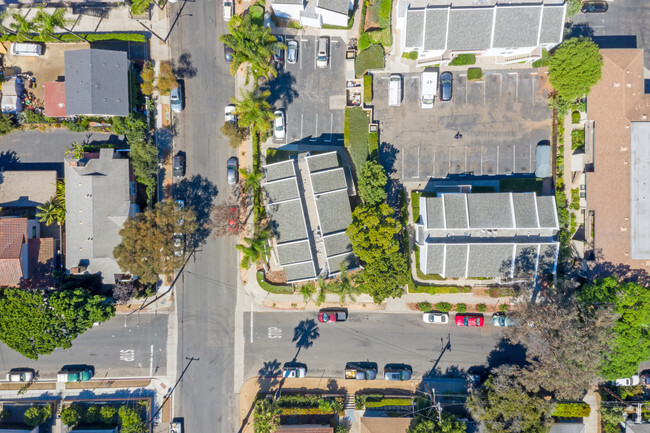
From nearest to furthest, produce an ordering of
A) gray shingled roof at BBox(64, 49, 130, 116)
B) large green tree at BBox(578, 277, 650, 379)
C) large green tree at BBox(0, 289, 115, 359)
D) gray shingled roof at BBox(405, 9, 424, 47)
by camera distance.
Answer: large green tree at BBox(578, 277, 650, 379), large green tree at BBox(0, 289, 115, 359), gray shingled roof at BBox(405, 9, 424, 47), gray shingled roof at BBox(64, 49, 130, 116)

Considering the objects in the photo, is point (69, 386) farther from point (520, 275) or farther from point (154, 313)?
point (520, 275)

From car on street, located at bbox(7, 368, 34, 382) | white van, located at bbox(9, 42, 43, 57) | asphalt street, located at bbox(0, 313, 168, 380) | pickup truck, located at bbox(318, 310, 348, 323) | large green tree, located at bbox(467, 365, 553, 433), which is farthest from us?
asphalt street, located at bbox(0, 313, 168, 380)

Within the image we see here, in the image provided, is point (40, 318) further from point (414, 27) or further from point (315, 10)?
point (414, 27)

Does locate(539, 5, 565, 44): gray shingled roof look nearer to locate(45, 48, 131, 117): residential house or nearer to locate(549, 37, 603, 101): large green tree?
locate(549, 37, 603, 101): large green tree

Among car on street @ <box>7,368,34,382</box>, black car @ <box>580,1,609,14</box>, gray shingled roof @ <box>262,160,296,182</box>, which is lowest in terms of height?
car on street @ <box>7,368,34,382</box>

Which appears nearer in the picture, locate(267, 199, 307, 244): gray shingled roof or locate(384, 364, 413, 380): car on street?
locate(267, 199, 307, 244): gray shingled roof

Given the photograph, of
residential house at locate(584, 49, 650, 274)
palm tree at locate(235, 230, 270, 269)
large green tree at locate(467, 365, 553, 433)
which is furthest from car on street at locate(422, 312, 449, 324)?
palm tree at locate(235, 230, 270, 269)

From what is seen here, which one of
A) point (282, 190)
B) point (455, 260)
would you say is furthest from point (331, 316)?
point (282, 190)
